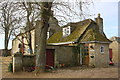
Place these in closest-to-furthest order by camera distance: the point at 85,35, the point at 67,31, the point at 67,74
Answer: the point at 67,74 → the point at 85,35 → the point at 67,31

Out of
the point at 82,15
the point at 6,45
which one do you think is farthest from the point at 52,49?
the point at 6,45

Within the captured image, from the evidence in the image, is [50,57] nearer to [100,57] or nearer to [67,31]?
[100,57]

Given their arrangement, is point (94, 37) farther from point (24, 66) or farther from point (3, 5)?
point (3, 5)

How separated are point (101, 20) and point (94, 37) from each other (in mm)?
7156

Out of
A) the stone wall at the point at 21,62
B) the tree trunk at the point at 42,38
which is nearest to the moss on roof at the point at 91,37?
the stone wall at the point at 21,62

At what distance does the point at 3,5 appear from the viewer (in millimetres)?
14438

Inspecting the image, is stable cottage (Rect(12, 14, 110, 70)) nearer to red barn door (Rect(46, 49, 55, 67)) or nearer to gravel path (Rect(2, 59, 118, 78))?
red barn door (Rect(46, 49, 55, 67))

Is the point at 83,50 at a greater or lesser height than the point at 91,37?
lesser

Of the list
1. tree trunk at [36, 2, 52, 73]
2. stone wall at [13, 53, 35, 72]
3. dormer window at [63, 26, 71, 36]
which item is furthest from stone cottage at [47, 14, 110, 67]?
tree trunk at [36, 2, 52, 73]

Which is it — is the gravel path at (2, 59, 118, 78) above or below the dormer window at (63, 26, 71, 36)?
below

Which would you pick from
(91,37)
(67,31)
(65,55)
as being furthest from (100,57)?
(67,31)

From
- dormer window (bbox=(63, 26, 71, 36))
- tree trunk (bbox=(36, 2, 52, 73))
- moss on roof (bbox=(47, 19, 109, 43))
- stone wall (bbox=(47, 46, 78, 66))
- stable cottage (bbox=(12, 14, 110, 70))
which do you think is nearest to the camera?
tree trunk (bbox=(36, 2, 52, 73))

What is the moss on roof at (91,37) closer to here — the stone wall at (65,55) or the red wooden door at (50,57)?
the stone wall at (65,55)

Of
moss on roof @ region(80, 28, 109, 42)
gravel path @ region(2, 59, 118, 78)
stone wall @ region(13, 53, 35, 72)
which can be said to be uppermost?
moss on roof @ region(80, 28, 109, 42)
